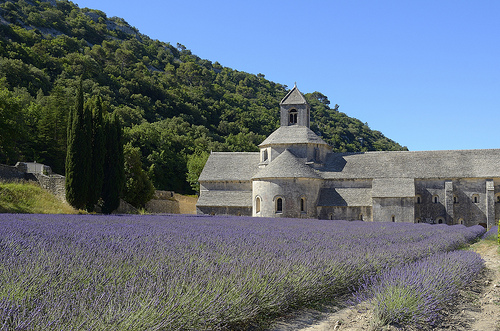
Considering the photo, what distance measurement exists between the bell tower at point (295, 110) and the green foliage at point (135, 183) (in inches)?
599

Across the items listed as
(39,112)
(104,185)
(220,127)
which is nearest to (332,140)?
(220,127)

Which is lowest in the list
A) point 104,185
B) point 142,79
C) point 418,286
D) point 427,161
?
point 418,286

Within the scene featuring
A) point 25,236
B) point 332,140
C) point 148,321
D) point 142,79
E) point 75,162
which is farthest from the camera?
point 332,140

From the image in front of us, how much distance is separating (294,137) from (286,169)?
5.66 m

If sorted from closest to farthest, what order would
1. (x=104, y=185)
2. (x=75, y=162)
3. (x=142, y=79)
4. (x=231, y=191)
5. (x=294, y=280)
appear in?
(x=294, y=280), (x=75, y=162), (x=104, y=185), (x=231, y=191), (x=142, y=79)

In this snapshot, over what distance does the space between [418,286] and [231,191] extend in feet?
120

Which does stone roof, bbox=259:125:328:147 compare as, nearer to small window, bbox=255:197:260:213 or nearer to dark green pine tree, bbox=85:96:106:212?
small window, bbox=255:197:260:213

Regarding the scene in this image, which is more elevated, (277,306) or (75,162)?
(75,162)

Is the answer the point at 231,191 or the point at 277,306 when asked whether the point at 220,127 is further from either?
the point at 277,306

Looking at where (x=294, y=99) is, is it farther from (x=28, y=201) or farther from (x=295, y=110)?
(x=28, y=201)

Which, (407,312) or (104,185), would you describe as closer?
(407,312)

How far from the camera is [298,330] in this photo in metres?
6.27

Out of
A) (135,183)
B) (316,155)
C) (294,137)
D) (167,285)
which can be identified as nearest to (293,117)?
(294,137)

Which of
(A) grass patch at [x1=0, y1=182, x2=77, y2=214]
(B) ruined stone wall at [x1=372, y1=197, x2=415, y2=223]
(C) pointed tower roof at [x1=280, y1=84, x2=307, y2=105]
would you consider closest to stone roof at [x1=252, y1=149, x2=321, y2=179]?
(B) ruined stone wall at [x1=372, y1=197, x2=415, y2=223]
